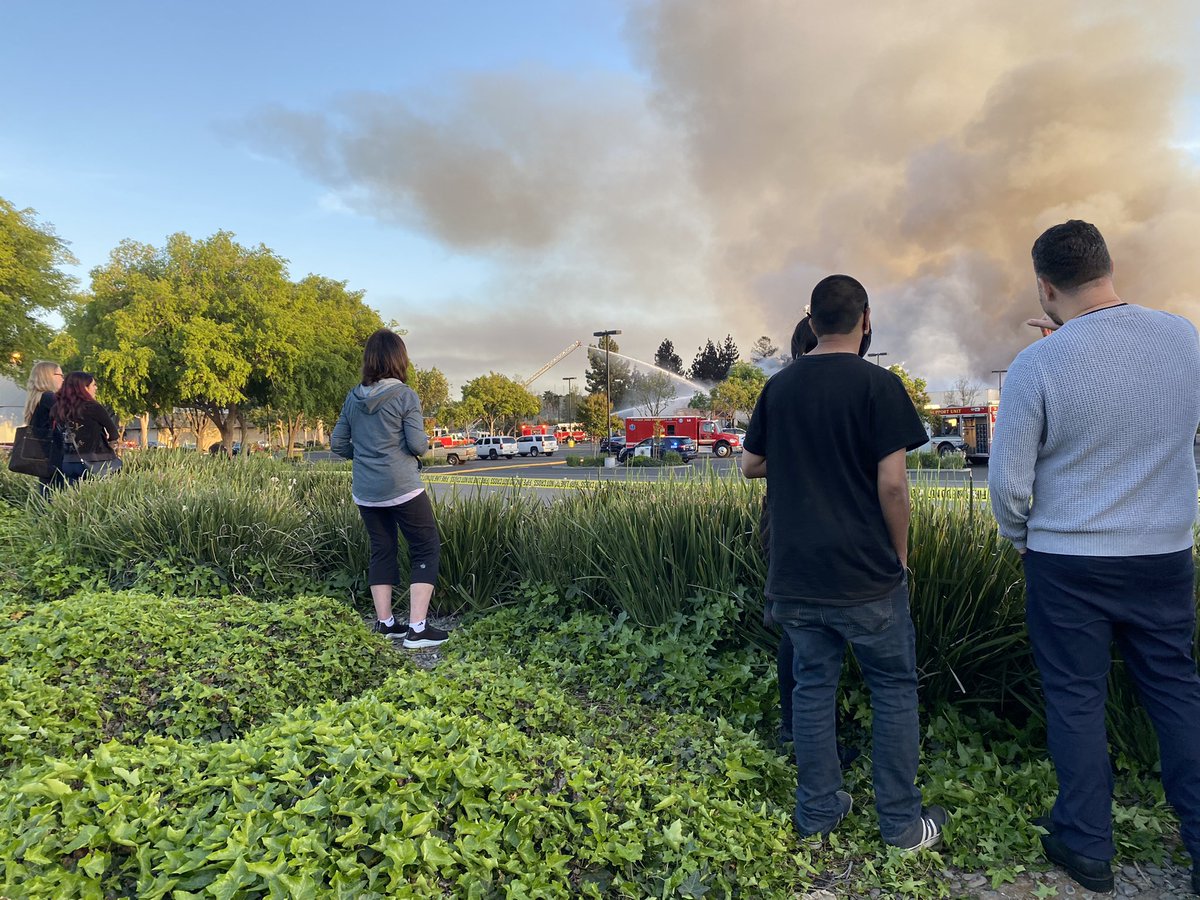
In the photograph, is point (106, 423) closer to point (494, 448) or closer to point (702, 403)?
→ point (494, 448)

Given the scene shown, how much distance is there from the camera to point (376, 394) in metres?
3.96

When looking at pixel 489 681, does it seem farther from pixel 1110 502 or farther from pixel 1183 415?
pixel 1183 415

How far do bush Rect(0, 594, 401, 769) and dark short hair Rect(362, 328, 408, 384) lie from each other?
4.39ft

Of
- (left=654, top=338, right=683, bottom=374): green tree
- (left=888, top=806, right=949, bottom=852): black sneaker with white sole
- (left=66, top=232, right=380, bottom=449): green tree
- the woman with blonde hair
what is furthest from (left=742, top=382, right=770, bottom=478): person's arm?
(left=654, top=338, right=683, bottom=374): green tree

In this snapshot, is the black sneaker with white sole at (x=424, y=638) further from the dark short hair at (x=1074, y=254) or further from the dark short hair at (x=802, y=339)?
the dark short hair at (x=1074, y=254)

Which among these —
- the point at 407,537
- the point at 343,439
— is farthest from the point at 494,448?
the point at 407,537

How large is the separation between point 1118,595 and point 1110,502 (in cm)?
26

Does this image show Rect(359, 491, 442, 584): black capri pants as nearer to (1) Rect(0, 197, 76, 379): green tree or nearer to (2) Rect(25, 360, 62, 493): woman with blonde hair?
(2) Rect(25, 360, 62, 493): woman with blonde hair

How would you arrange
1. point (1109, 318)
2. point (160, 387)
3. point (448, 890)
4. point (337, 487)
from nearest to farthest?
point (448, 890) → point (1109, 318) → point (337, 487) → point (160, 387)

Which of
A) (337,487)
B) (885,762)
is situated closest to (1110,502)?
(885,762)

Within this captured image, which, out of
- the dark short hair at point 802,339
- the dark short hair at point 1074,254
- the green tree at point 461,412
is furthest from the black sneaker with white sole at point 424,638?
the green tree at point 461,412

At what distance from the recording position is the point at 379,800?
1631 mm

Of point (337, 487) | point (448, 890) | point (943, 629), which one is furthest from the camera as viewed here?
point (337, 487)

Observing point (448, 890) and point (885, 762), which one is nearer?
point (448, 890)
